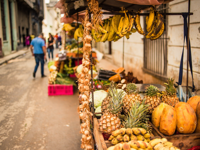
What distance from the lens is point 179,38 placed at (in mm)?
5285

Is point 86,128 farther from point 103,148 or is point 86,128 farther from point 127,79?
point 127,79

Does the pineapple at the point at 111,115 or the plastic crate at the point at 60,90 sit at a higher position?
the pineapple at the point at 111,115

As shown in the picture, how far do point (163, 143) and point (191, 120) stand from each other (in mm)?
594

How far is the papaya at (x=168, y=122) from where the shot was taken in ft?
7.72

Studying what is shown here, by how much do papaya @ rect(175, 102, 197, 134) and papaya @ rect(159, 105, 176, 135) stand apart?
0.23 ft

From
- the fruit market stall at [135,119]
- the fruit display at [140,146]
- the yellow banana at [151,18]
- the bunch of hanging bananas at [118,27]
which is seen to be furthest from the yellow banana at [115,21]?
the fruit display at [140,146]

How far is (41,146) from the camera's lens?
3.87m

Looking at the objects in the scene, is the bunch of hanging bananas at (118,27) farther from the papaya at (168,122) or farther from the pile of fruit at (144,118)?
the papaya at (168,122)

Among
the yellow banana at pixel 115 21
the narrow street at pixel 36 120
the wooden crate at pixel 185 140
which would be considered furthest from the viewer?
the narrow street at pixel 36 120

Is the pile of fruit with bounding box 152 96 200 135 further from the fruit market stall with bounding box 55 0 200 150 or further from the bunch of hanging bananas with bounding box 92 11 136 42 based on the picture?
the bunch of hanging bananas with bounding box 92 11 136 42

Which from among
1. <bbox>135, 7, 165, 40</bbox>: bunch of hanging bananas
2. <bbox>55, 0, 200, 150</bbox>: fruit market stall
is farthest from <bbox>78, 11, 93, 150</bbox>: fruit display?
<bbox>135, 7, 165, 40</bbox>: bunch of hanging bananas

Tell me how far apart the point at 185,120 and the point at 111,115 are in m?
0.88

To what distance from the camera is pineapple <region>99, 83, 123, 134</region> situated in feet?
7.68

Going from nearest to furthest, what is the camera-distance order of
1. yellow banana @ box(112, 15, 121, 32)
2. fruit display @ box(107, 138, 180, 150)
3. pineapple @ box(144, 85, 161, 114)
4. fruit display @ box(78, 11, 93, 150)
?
fruit display @ box(107, 138, 180, 150) → fruit display @ box(78, 11, 93, 150) → pineapple @ box(144, 85, 161, 114) → yellow banana @ box(112, 15, 121, 32)
